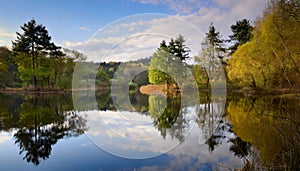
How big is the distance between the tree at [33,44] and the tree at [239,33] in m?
20.8

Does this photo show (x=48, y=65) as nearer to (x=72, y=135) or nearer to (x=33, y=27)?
(x=33, y=27)

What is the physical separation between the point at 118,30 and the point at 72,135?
3040 mm

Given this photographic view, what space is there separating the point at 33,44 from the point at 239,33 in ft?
75.5

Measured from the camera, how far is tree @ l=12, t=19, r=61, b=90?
24.2 metres

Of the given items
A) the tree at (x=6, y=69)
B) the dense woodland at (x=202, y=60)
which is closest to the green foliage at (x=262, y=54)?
the dense woodland at (x=202, y=60)

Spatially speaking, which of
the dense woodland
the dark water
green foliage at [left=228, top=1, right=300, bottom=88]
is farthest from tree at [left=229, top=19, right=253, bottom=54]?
the dark water

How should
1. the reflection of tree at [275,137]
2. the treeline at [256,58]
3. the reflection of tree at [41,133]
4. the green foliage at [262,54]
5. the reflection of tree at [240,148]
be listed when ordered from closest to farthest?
the reflection of tree at [275,137] < the reflection of tree at [240,148] < the reflection of tree at [41,133] < the treeline at [256,58] < the green foliage at [262,54]

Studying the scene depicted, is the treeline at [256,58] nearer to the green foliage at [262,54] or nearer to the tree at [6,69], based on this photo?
the green foliage at [262,54]

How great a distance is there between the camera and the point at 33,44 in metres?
24.4

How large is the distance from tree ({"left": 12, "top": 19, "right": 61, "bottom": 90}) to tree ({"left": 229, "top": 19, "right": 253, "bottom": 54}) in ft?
68.2

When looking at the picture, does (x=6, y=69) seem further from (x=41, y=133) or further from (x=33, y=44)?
(x=41, y=133)

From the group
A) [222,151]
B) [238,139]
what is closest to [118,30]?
[222,151]

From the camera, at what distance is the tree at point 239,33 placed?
28078 mm

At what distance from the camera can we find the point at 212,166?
3.92 m
